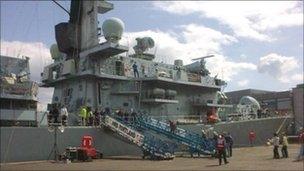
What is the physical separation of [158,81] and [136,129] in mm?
6445

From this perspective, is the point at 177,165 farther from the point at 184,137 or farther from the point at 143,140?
the point at 184,137

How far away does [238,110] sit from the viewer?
36531mm

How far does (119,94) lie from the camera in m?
27.9

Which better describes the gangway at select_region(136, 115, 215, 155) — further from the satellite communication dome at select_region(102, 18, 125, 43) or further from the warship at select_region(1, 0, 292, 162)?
the satellite communication dome at select_region(102, 18, 125, 43)

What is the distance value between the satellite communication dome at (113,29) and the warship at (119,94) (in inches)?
2.5

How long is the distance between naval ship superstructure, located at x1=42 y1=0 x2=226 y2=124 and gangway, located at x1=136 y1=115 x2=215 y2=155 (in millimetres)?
4030

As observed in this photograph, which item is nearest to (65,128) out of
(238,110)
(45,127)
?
(45,127)

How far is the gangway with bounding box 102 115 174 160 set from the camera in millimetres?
20656

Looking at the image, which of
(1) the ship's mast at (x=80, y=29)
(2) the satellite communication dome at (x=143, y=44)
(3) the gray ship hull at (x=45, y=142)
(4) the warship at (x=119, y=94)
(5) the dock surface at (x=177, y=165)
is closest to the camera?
(5) the dock surface at (x=177, y=165)

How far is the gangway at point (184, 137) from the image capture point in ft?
74.4

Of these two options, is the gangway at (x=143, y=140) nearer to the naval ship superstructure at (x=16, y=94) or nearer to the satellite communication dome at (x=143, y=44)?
the naval ship superstructure at (x=16, y=94)

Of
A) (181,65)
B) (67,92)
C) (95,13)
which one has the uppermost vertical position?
(95,13)

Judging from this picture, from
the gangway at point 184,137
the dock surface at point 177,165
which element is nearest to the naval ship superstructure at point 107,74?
the gangway at point 184,137

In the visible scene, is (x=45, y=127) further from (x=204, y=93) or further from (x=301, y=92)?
(x=301, y=92)
